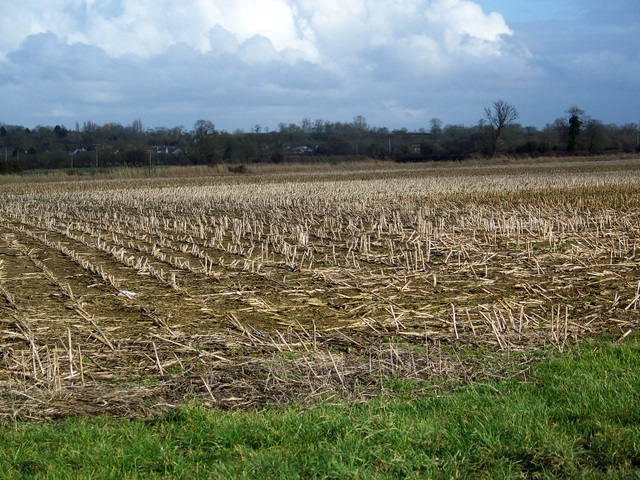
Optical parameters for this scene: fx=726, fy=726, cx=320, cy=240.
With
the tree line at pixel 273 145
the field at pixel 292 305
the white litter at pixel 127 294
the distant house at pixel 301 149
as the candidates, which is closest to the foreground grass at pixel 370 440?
the field at pixel 292 305

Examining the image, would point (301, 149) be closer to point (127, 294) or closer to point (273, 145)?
point (273, 145)

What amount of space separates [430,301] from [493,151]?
7813cm

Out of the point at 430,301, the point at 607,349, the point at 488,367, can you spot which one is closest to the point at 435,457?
the point at 488,367

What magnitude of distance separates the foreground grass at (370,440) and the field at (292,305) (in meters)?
0.53

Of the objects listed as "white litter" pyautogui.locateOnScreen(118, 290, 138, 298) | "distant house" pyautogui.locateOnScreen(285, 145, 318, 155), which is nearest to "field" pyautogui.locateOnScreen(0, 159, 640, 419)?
"white litter" pyautogui.locateOnScreen(118, 290, 138, 298)

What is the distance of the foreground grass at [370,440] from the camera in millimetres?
4512

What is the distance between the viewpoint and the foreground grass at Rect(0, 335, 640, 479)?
4.51m

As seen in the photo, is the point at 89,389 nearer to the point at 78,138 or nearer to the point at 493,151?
the point at 493,151

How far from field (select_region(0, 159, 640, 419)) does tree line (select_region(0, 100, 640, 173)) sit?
50863 millimetres

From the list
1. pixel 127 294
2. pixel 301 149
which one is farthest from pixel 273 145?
pixel 127 294

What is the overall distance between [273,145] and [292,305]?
283ft

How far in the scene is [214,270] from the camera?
12492 millimetres

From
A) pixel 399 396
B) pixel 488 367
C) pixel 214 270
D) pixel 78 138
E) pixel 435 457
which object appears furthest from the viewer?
pixel 78 138

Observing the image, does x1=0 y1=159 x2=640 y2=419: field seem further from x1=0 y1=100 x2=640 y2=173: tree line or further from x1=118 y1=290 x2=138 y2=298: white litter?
x1=0 y1=100 x2=640 y2=173: tree line
